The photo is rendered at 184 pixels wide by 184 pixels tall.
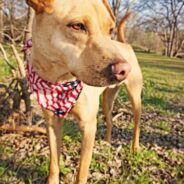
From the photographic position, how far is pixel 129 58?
431cm

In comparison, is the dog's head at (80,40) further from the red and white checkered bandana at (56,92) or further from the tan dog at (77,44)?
the red and white checkered bandana at (56,92)

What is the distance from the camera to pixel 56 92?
321 cm

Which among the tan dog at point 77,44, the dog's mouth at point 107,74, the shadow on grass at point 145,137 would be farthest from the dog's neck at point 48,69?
the shadow on grass at point 145,137

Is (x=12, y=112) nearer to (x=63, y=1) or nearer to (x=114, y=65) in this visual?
(x=63, y=1)

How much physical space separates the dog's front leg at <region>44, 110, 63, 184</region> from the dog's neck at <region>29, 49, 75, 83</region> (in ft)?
1.59

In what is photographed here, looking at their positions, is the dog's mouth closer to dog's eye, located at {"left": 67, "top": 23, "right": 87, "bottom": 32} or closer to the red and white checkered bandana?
dog's eye, located at {"left": 67, "top": 23, "right": 87, "bottom": 32}

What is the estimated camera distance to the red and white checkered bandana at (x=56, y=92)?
3113 mm

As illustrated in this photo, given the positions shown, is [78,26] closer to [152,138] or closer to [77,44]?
[77,44]

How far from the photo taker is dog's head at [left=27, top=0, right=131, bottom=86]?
2393mm

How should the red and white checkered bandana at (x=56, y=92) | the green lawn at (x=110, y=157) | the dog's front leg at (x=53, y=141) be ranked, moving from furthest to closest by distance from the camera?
the green lawn at (x=110, y=157)
the dog's front leg at (x=53, y=141)
the red and white checkered bandana at (x=56, y=92)

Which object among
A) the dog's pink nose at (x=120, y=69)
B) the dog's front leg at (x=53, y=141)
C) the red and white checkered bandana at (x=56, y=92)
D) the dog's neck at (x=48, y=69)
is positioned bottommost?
the dog's front leg at (x=53, y=141)

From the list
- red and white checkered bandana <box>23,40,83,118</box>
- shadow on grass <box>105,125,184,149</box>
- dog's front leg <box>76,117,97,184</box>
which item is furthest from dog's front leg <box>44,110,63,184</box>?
shadow on grass <box>105,125,184,149</box>

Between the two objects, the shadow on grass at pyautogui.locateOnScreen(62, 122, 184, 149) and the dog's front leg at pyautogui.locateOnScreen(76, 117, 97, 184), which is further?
the shadow on grass at pyautogui.locateOnScreen(62, 122, 184, 149)

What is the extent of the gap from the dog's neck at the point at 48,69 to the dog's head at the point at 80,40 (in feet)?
0.19
